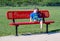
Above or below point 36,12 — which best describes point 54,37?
below

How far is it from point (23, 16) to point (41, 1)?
4050cm

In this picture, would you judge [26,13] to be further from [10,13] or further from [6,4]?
[6,4]

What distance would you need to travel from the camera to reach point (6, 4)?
5238 cm

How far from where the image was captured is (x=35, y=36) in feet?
40.2

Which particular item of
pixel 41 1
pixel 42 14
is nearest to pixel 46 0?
pixel 41 1

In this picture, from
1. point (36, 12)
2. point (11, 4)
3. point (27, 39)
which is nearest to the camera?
point (27, 39)

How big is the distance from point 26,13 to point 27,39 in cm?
280

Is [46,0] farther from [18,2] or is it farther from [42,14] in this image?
[42,14]

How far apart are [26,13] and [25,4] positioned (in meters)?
39.9

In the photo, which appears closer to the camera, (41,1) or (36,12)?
Answer: (36,12)

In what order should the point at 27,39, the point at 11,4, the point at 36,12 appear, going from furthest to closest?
the point at 11,4
the point at 36,12
the point at 27,39

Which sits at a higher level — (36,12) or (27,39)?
(36,12)

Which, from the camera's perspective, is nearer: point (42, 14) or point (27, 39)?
point (27, 39)

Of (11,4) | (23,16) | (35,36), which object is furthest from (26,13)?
(11,4)
